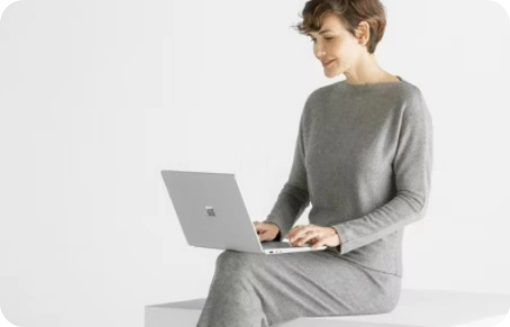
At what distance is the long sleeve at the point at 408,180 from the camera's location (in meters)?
3.37

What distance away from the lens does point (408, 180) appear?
135 inches

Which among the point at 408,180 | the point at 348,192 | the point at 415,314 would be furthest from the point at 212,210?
the point at 415,314

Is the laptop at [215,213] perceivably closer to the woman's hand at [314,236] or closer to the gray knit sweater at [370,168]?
the woman's hand at [314,236]

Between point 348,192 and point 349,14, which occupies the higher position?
point 349,14

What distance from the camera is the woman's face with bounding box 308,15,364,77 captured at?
3.52 meters

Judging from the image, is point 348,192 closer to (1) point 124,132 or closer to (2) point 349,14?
(2) point 349,14

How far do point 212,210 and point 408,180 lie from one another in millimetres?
583

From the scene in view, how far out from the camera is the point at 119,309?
558 cm

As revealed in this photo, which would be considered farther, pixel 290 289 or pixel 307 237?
pixel 290 289

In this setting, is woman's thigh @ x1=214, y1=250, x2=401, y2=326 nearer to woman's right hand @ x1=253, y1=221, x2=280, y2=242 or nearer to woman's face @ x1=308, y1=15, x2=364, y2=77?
woman's right hand @ x1=253, y1=221, x2=280, y2=242

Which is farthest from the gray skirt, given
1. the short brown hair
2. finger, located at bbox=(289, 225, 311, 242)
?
the short brown hair

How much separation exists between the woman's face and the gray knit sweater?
0.35ft

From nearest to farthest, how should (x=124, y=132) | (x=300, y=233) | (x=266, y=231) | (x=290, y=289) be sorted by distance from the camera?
(x=300, y=233) < (x=290, y=289) < (x=266, y=231) < (x=124, y=132)

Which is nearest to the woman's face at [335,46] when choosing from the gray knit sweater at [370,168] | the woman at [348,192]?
the woman at [348,192]
